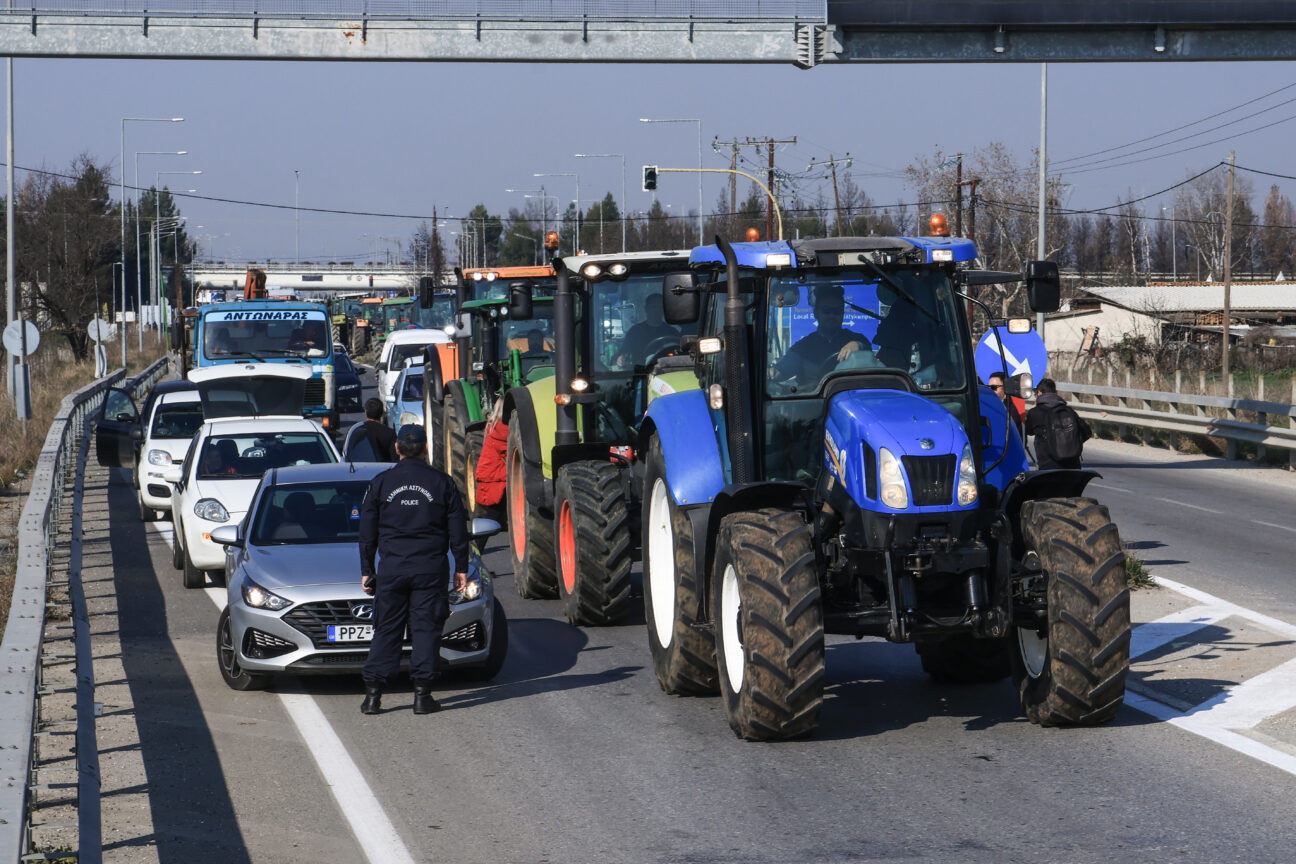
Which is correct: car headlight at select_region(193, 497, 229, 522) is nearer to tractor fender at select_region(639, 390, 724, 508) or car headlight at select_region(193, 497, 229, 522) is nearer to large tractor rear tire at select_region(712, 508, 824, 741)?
tractor fender at select_region(639, 390, 724, 508)

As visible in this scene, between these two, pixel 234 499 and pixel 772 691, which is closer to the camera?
pixel 772 691

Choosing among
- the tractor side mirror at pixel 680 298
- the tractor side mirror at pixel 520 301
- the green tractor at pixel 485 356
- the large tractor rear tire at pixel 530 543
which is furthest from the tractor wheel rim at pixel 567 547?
the tractor side mirror at pixel 680 298

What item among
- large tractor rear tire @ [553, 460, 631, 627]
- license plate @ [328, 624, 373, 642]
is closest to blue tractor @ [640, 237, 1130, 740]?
license plate @ [328, 624, 373, 642]

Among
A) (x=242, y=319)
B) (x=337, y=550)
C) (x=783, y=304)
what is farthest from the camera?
(x=242, y=319)

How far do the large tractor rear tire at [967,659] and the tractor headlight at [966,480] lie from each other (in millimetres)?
1754

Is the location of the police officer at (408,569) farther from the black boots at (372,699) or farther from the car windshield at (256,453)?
the car windshield at (256,453)

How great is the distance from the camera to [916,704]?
31.0 feet

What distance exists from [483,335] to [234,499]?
4.91 metres

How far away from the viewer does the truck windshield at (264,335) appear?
96.7 feet

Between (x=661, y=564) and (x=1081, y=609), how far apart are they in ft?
9.76

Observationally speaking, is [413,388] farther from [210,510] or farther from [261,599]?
[261,599]

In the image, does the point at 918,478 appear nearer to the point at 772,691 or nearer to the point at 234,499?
the point at 772,691

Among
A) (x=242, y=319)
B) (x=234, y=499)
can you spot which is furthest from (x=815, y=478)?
→ (x=242, y=319)

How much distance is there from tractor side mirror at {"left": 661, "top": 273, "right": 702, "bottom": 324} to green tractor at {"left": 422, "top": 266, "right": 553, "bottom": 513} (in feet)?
22.9
